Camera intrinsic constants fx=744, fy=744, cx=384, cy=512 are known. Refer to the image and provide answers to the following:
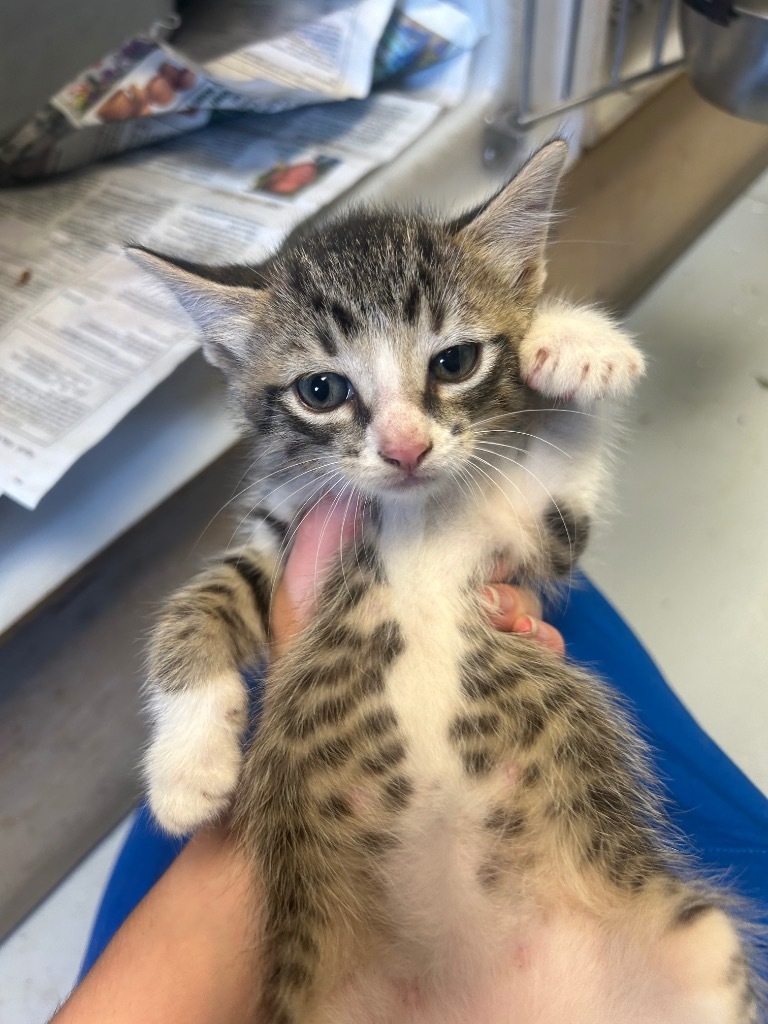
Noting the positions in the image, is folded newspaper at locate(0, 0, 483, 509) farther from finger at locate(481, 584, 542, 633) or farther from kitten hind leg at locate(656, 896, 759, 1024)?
kitten hind leg at locate(656, 896, 759, 1024)

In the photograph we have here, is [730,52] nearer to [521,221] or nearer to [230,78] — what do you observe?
[521,221]

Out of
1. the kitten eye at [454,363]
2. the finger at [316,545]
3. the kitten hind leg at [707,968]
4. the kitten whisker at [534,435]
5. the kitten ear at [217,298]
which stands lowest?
the kitten hind leg at [707,968]

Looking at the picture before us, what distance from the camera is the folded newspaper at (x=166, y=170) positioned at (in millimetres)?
1198

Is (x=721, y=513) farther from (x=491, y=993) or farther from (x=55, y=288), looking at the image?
(x=55, y=288)

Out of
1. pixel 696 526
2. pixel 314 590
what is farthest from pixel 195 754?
pixel 696 526

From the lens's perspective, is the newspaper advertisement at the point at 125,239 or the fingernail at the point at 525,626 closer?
the fingernail at the point at 525,626

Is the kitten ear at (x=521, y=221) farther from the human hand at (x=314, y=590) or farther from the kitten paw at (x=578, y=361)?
the human hand at (x=314, y=590)

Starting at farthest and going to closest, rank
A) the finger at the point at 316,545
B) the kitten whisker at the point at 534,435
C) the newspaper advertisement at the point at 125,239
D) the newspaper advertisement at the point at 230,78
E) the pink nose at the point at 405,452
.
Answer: the newspaper advertisement at the point at 230,78 < the newspaper advertisement at the point at 125,239 < the finger at the point at 316,545 < the kitten whisker at the point at 534,435 < the pink nose at the point at 405,452

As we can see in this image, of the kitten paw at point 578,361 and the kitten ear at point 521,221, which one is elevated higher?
the kitten ear at point 521,221

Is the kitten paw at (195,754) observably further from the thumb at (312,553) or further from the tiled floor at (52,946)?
the tiled floor at (52,946)

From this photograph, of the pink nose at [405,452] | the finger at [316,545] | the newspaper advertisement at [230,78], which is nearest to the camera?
the pink nose at [405,452]

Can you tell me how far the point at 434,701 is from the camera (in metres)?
0.86

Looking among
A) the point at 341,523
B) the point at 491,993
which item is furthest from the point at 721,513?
the point at 491,993

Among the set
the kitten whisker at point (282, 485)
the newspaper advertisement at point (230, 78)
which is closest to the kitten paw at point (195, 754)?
the kitten whisker at point (282, 485)
